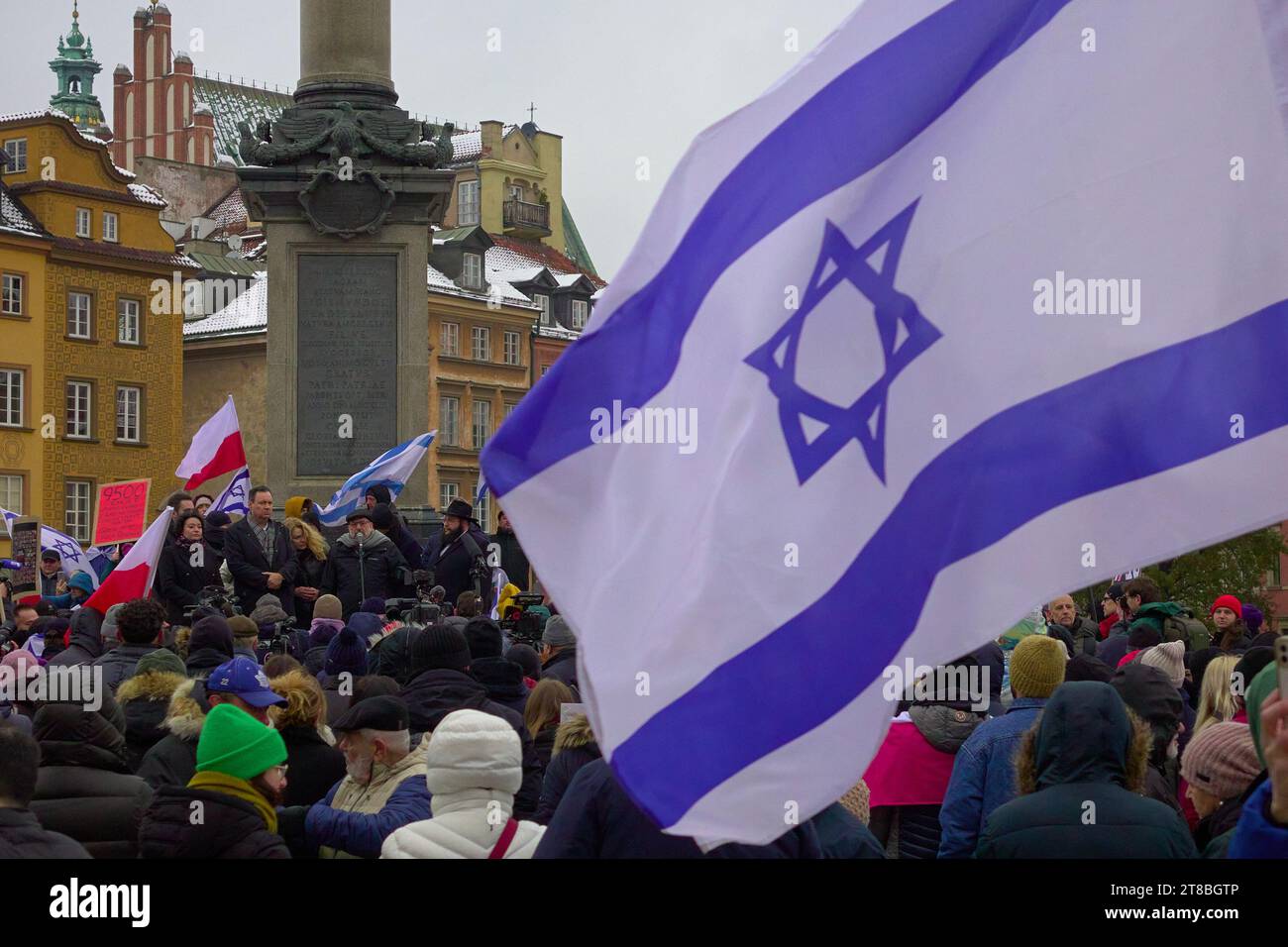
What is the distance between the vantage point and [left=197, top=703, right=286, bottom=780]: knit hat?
611cm

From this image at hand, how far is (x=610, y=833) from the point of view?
199 inches

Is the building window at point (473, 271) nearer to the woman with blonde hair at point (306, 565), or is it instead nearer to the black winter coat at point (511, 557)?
the black winter coat at point (511, 557)

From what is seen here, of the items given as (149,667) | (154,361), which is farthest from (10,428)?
(149,667)

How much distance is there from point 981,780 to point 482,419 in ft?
236

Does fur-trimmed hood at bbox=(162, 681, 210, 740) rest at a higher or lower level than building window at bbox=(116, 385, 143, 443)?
lower

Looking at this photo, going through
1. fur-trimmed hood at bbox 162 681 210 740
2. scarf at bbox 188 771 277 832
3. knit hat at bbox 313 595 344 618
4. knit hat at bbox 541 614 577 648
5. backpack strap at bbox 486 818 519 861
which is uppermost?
knit hat at bbox 313 595 344 618

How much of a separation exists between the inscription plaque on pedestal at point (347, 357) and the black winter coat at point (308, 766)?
13.5 m

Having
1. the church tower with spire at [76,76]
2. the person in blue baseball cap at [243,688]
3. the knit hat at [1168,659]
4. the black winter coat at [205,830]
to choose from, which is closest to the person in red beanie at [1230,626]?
the knit hat at [1168,659]

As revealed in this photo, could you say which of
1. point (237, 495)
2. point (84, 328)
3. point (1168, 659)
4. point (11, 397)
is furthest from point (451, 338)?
point (1168, 659)

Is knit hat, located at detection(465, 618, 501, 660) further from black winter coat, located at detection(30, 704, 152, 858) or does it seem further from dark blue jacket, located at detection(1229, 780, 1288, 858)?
dark blue jacket, located at detection(1229, 780, 1288, 858)

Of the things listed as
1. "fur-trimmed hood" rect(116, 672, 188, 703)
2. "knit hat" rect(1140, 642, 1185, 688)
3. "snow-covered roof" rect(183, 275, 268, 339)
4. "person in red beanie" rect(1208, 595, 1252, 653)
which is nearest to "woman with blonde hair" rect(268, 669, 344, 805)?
"fur-trimmed hood" rect(116, 672, 188, 703)

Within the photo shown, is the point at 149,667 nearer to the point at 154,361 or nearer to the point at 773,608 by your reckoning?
the point at 773,608

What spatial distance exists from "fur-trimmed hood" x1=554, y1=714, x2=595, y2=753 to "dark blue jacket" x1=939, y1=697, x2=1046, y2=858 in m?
1.25

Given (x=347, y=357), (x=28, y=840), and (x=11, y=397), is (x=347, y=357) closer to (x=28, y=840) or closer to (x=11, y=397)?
(x=28, y=840)
